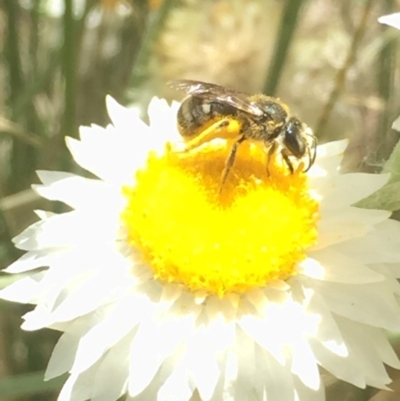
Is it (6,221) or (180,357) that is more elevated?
(180,357)

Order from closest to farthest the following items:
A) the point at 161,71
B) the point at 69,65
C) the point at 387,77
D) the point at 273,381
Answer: the point at 273,381
the point at 69,65
the point at 387,77
the point at 161,71

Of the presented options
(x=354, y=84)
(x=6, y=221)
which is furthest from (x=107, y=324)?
(x=354, y=84)

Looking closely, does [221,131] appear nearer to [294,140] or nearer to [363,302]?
[294,140]

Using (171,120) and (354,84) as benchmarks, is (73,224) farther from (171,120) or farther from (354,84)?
(354,84)

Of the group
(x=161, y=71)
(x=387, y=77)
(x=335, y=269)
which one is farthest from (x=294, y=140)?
(x=161, y=71)

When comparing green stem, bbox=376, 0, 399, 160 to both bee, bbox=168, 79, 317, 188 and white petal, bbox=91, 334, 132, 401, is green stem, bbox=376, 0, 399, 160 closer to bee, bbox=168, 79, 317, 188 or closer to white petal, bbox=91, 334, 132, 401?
bee, bbox=168, 79, 317, 188

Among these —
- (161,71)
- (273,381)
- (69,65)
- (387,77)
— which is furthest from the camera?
(161,71)
